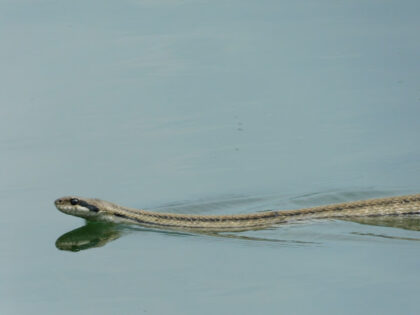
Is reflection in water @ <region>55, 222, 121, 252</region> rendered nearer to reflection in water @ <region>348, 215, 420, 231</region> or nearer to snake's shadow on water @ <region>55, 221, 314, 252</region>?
snake's shadow on water @ <region>55, 221, 314, 252</region>

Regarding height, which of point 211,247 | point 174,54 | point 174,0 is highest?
A: point 174,0

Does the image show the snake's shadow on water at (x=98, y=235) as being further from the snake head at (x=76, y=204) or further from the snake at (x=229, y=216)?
the snake head at (x=76, y=204)

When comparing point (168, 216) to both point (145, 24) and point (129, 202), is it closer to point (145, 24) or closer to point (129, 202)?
point (129, 202)

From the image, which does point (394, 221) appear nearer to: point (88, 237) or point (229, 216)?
point (229, 216)

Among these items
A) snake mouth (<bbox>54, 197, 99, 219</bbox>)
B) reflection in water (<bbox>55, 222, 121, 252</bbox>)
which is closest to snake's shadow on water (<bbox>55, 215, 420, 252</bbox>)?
reflection in water (<bbox>55, 222, 121, 252</bbox>)

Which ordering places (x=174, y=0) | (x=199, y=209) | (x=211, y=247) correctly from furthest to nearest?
(x=174, y=0)
(x=199, y=209)
(x=211, y=247)

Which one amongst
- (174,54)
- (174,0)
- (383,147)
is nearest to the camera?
(383,147)

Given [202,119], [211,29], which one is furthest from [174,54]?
[202,119]
